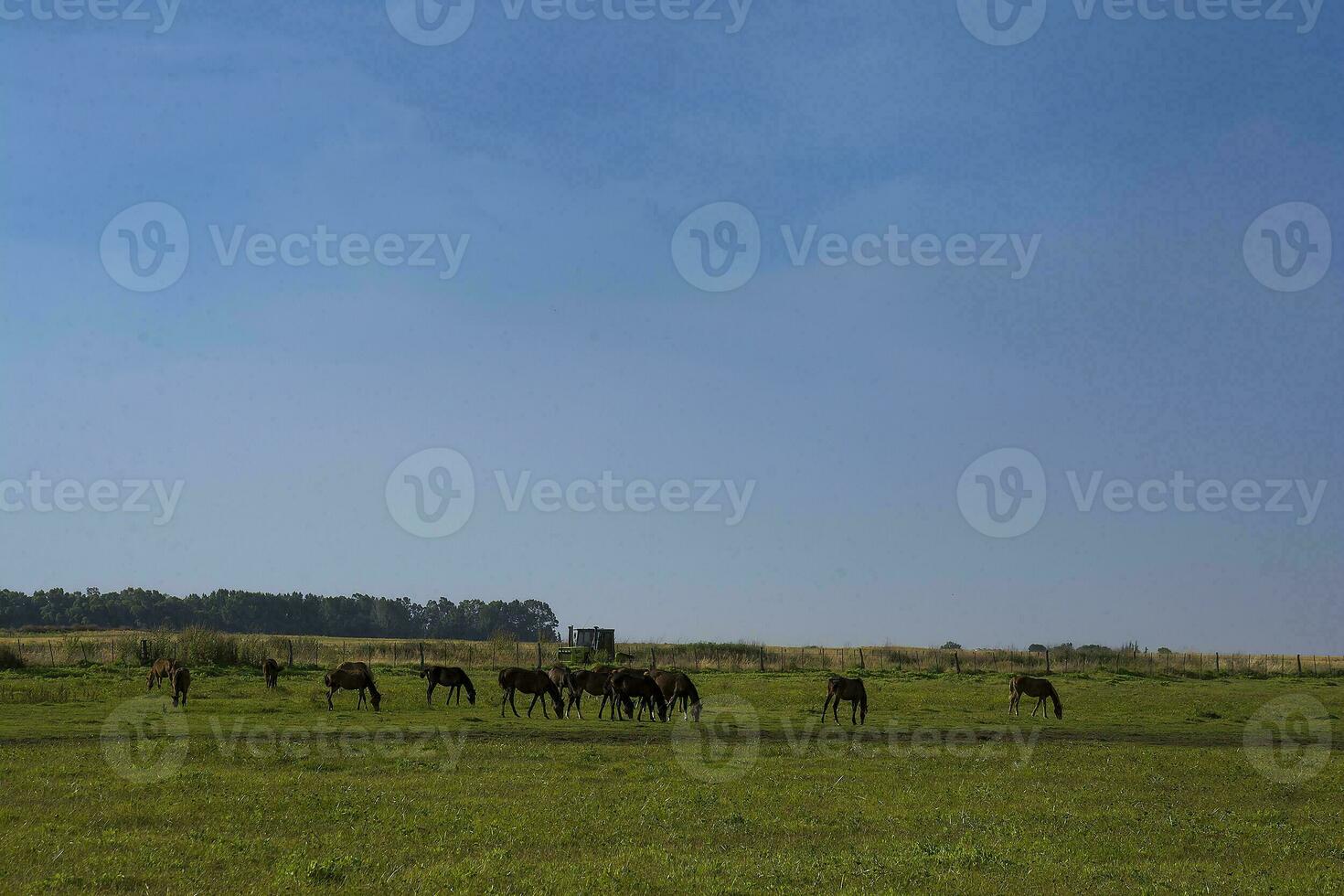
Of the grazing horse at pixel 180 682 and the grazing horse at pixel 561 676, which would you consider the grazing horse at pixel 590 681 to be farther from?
the grazing horse at pixel 180 682

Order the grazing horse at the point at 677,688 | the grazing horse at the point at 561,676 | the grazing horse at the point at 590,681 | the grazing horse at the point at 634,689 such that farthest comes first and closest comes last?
the grazing horse at the point at 561,676, the grazing horse at the point at 590,681, the grazing horse at the point at 677,688, the grazing horse at the point at 634,689

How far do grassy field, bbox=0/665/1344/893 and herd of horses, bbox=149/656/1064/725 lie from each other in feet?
6.93

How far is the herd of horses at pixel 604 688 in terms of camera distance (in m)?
39.8

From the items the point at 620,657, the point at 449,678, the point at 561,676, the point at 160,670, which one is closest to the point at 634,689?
the point at 561,676

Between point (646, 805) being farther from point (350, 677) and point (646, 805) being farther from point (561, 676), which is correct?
point (561, 676)

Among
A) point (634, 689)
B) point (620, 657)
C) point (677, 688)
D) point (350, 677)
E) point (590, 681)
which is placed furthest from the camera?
point (620, 657)

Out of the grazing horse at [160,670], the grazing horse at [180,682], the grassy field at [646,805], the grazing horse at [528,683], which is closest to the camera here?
the grassy field at [646,805]

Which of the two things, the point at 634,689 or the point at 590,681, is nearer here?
the point at 634,689

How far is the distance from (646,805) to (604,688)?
22779 millimetres

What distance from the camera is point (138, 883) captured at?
13773 millimetres

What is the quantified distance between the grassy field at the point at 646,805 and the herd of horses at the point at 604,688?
6.93 feet

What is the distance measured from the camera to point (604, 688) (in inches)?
1671

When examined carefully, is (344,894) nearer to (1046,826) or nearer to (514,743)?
(1046,826)

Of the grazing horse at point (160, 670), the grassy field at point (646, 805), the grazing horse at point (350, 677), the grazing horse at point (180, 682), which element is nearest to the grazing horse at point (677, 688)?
the grassy field at point (646, 805)
